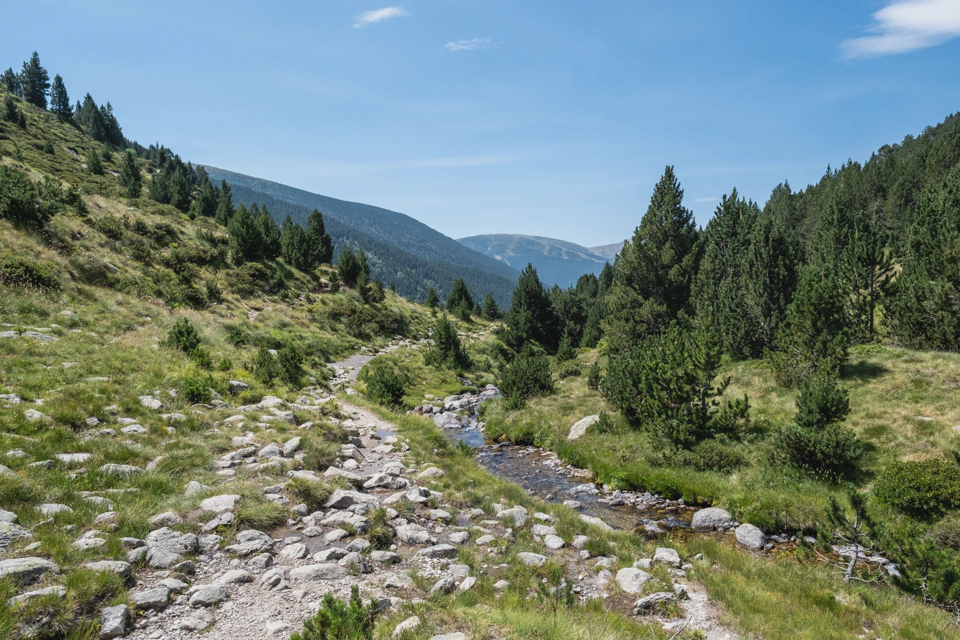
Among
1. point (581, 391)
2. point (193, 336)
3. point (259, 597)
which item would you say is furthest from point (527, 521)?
point (581, 391)

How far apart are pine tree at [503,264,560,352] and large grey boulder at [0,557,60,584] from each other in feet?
168

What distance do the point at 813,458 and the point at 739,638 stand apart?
11448 millimetres

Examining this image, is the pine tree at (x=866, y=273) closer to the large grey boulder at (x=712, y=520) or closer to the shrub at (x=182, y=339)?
the large grey boulder at (x=712, y=520)

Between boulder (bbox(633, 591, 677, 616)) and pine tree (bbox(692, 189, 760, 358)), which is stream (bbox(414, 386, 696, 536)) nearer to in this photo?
boulder (bbox(633, 591, 677, 616))

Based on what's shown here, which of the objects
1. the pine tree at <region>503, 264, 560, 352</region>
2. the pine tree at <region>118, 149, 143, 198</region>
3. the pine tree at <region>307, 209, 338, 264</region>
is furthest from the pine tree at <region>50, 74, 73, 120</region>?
the pine tree at <region>503, 264, 560, 352</region>

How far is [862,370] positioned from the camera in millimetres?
21578

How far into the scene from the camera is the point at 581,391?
29734 millimetres

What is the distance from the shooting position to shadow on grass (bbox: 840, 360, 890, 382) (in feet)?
68.1

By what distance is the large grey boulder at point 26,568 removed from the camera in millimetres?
4685

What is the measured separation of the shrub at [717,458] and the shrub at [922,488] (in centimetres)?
414

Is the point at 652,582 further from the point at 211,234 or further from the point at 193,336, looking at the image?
the point at 211,234

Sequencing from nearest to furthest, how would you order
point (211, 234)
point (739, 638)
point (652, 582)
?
point (739, 638) → point (652, 582) → point (211, 234)

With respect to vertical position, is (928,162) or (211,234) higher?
(928,162)

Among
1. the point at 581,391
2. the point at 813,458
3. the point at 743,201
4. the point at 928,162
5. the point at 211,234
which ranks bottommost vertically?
the point at 581,391
